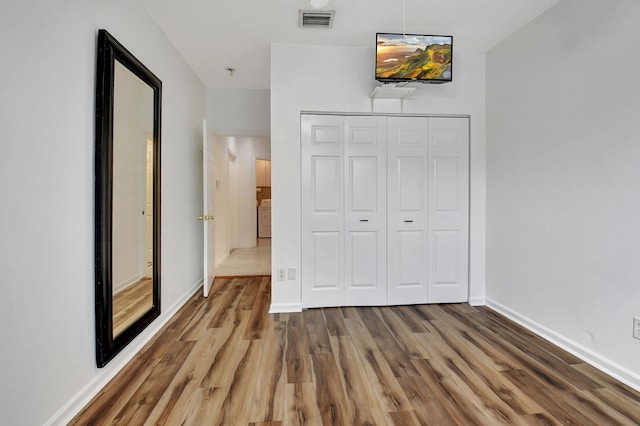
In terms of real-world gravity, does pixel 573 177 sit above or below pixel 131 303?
above

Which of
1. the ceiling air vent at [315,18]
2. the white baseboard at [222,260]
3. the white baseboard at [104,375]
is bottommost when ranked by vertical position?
the white baseboard at [104,375]

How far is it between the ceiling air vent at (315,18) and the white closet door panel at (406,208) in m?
1.13

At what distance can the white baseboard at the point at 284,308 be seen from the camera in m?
3.14

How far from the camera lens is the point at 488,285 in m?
3.32

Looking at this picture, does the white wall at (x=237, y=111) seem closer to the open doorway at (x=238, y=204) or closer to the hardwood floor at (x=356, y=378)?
the open doorway at (x=238, y=204)

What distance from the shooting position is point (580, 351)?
224cm

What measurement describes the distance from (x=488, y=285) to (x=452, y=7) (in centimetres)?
272

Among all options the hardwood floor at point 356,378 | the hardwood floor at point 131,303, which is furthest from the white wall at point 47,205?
the hardwood floor at point 356,378

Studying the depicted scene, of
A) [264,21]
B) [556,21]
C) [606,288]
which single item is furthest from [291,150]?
[606,288]

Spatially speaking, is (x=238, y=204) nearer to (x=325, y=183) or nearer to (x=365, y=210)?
(x=325, y=183)

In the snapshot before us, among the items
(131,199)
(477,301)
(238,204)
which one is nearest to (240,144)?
(238,204)

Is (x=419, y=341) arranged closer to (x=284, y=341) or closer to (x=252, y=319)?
(x=284, y=341)

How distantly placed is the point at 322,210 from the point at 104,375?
2.18 metres

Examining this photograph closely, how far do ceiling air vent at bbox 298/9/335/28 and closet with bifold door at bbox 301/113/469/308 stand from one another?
0.81 meters
